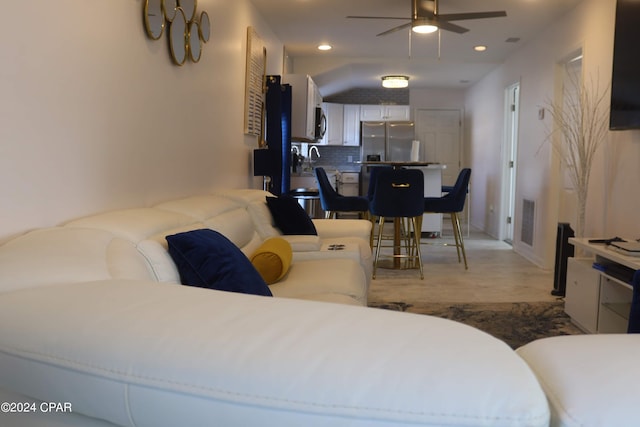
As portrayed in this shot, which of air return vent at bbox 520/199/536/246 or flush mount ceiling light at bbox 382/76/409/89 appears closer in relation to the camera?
air return vent at bbox 520/199/536/246

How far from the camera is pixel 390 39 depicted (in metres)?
6.10

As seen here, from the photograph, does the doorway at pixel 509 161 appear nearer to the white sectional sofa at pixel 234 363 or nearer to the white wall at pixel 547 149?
the white wall at pixel 547 149

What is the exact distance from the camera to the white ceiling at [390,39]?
4.88 m

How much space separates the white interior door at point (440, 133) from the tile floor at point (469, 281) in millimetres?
4065

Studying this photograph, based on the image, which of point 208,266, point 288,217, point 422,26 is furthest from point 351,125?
point 208,266

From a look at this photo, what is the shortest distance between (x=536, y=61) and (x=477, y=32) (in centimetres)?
73

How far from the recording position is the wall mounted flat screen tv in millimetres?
3275

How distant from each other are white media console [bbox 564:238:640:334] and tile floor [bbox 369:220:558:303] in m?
0.78

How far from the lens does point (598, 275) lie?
3.14m

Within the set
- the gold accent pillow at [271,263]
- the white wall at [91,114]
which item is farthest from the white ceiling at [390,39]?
the gold accent pillow at [271,263]

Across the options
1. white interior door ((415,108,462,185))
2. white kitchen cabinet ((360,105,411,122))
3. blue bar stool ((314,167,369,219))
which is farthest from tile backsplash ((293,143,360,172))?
blue bar stool ((314,167,369,219))

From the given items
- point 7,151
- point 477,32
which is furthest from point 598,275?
point 477,32

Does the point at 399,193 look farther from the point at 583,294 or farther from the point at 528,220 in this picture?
the point at 528,220

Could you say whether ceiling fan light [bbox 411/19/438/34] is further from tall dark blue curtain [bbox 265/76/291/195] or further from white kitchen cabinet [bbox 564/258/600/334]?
white kitchen cabinet [bbox 564/258/600/334]
